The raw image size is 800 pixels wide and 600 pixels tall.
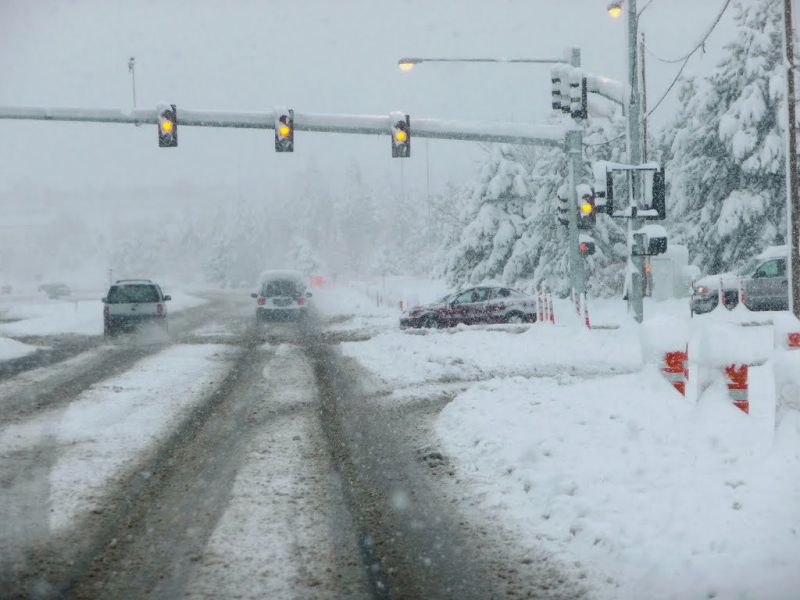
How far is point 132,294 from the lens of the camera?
72.8ft

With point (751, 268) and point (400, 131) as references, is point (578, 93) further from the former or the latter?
point (751, 268)

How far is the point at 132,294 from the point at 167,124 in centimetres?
543

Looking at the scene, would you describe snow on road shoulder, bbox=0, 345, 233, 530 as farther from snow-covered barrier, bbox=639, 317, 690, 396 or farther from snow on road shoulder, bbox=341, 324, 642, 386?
snow-covered barrier, bbox=639, 317, 690, 396

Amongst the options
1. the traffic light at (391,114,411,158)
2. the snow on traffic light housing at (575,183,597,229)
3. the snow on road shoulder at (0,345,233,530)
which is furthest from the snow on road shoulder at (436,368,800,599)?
the traffic light at (391,114,411,158)

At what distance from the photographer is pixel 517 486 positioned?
6.78 m

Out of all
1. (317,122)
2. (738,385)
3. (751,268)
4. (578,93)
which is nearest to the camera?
(738,385)

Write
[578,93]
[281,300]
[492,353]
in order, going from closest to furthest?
1. [492,353]
2. [578,93]
3. [281,300]

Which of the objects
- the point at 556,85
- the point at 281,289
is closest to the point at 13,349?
the point at 281,289

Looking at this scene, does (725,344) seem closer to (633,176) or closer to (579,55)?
(633,176)

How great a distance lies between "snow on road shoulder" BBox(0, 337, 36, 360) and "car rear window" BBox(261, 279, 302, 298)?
9288 millimetres

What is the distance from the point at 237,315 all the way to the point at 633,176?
21.6 metres

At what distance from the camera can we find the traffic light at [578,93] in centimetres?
1784

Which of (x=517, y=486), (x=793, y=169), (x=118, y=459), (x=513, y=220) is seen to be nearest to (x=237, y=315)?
(x=513, y=220)

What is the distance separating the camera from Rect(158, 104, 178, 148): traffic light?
19469 mm
